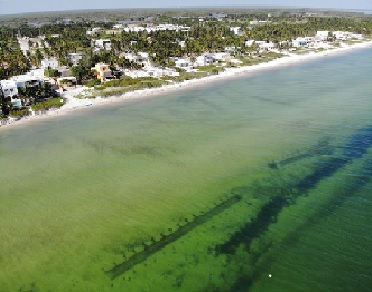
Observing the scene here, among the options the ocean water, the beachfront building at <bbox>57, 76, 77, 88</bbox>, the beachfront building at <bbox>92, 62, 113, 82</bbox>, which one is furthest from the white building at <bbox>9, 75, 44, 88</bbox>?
the ocean water

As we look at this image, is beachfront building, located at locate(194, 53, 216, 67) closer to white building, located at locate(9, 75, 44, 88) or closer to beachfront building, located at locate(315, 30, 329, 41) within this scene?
white building, located at locate(9, 75, 44, 88)

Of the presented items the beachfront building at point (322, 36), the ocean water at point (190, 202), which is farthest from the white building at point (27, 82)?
the beachfront building at point (322, 36)

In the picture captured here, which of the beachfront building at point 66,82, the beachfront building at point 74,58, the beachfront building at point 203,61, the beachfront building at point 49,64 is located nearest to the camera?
the beachfront building at point 66,82

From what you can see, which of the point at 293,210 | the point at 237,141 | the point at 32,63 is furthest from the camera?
the point at 32,63

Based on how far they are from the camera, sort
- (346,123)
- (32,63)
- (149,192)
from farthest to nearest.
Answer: (32,63) → (346,123) → (149,192)

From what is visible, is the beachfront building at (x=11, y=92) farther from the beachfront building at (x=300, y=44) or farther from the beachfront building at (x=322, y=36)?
the beachfront building at (x=322, y=36)

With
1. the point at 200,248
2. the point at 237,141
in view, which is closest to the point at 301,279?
the point at 200,248

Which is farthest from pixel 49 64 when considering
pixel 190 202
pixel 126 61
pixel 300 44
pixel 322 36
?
pixel 322 36

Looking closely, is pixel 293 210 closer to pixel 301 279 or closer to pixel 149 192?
pixel 301 279
